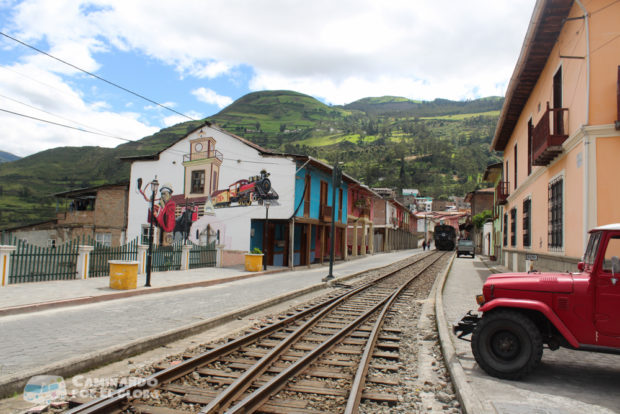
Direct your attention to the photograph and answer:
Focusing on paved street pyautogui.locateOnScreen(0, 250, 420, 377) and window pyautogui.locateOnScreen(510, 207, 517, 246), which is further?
window pyautogui.locateOnScreen(510, 207, 517, 246)

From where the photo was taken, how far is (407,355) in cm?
670

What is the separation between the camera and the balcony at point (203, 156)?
25.7 meters

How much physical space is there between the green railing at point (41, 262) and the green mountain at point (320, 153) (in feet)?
126

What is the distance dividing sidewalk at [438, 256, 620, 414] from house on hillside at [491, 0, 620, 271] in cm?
325

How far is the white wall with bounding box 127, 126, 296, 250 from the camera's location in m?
24.1

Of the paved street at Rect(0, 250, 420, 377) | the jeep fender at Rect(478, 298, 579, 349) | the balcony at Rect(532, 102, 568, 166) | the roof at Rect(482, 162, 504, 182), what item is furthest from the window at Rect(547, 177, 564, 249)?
the roof at Rect(482, 162, 504, 182)

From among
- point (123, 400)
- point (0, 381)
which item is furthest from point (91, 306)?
point (123, 400)

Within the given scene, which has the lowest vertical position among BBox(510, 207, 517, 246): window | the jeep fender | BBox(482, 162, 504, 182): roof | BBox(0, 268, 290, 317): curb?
BBox(0, 268, 290, 317): curb

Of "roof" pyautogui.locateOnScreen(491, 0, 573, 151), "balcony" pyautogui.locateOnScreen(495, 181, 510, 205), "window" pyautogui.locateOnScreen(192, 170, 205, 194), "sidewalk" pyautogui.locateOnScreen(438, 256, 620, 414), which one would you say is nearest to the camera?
"sidewalk" pyautogui.locateOnScreen(438, 256, 620, 414)

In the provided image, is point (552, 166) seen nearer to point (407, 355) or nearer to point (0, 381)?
point (407, 355)

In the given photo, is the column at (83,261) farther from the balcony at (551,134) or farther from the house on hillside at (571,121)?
the balcony at (551,134)

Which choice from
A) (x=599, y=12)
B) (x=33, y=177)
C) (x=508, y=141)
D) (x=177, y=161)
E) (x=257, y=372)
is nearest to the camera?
(x=257, y=372)

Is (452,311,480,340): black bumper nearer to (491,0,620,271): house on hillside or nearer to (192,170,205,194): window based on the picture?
(491,0,620,271): house on hillside

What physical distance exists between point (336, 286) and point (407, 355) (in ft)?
32.0
